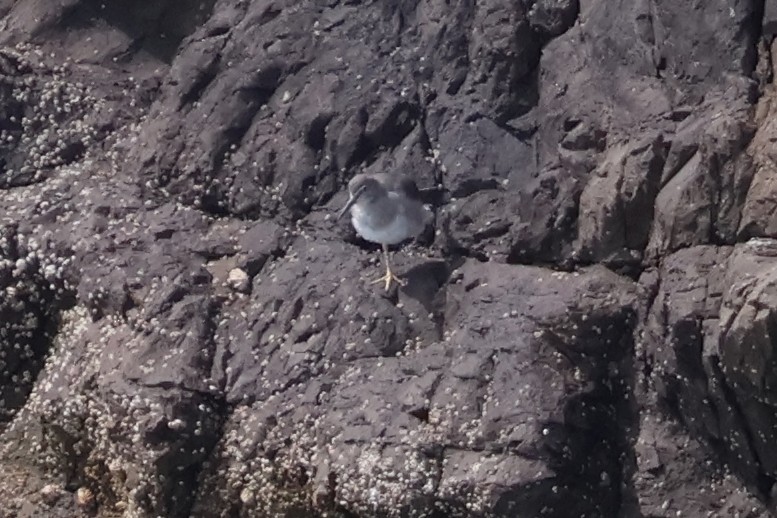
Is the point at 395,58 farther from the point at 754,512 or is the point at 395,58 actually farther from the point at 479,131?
the point at 754,512

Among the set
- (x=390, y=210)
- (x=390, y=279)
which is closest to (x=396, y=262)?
(x=390, y=279)

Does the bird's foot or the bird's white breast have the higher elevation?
the bird's white breast

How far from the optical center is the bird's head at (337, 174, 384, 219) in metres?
6.30

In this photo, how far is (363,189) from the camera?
634 cm

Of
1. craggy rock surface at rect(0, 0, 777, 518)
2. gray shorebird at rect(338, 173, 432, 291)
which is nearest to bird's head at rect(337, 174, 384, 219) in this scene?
gray shorebird at rect(338, 173, 432, 291)

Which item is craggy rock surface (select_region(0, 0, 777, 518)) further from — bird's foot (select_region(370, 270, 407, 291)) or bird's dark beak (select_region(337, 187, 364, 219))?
bird's dark beak (select_region(337, 187, 364, 219))

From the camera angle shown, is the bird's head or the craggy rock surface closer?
the craggy rock surface

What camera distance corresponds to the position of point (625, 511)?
5.48 metres

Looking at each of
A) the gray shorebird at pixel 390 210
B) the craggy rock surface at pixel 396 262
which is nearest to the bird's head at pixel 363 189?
the gray shorebird at pixel 390 210

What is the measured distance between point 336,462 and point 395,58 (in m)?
2.90

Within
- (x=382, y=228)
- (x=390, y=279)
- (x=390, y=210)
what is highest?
(x=390, y=210)

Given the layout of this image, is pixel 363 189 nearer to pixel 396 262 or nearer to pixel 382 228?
pixel 382 228

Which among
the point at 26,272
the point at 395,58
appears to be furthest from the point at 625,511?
the point at 26,272

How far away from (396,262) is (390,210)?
0.46m
